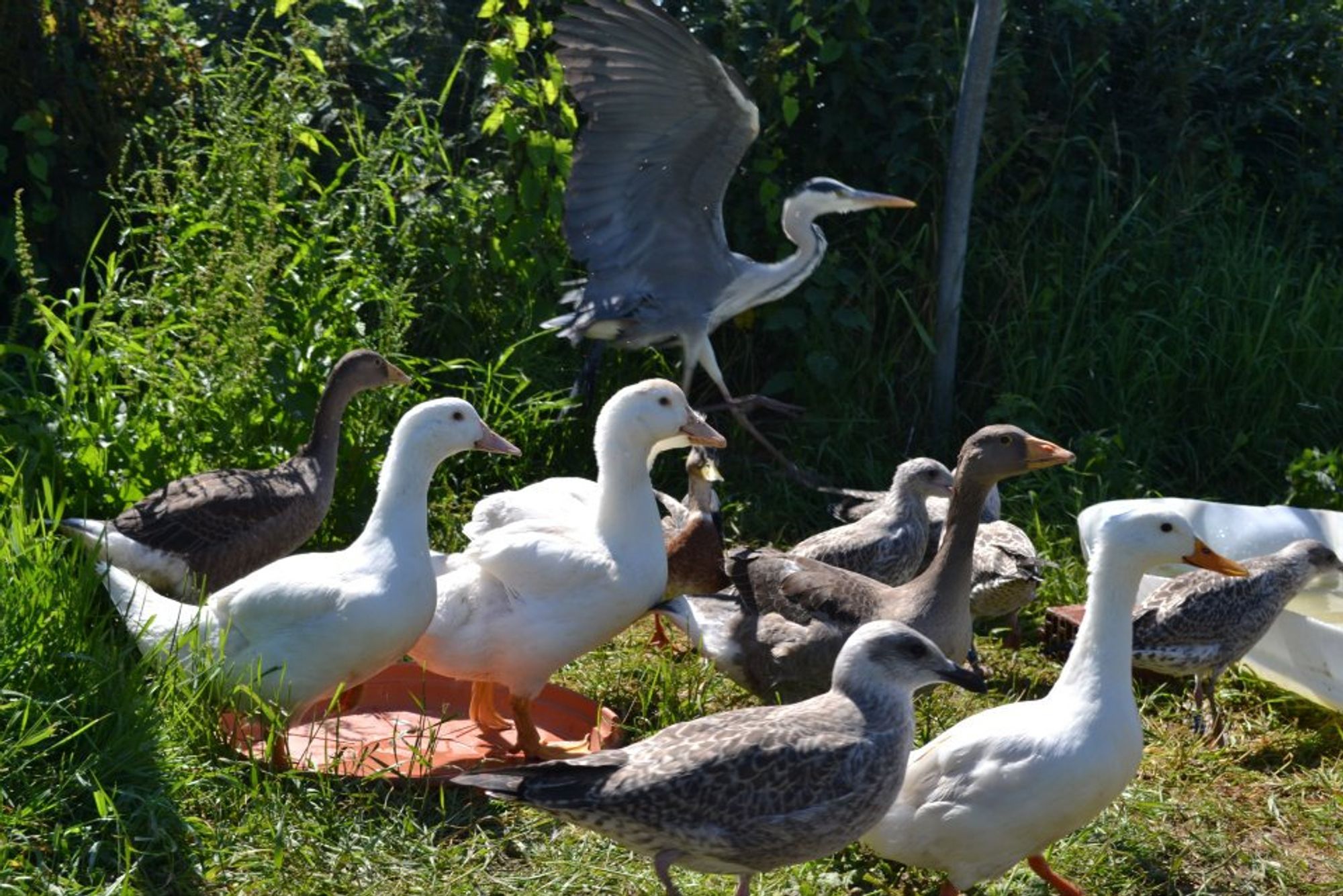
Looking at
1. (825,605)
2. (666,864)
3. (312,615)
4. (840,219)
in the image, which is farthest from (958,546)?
(840,219)

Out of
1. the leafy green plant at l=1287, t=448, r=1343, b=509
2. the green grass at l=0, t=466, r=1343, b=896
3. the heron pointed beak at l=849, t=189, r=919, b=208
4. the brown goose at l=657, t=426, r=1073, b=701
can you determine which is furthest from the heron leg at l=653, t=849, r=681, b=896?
the heron pointed beak at l=849, t=189, r=919, b=208

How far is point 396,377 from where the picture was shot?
5.68 m

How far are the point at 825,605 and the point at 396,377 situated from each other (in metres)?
1.74

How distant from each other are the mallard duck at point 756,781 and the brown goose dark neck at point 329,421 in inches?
76.7

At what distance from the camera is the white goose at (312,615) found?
4316mm

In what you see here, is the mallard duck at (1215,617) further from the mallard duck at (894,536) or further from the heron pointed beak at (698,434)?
the heron pointed beak at (698,434)

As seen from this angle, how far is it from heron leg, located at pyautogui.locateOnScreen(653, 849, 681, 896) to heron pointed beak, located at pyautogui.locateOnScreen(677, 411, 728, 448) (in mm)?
1641

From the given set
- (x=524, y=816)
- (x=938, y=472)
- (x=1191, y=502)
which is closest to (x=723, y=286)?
(x=938, y=472)

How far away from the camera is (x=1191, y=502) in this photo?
580cm

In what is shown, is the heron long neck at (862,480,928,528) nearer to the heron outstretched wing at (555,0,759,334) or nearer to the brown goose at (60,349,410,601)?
the heron outstretched wing at (555,0,759,334)

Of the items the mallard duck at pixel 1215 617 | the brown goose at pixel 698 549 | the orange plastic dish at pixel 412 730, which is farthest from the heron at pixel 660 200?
the mallard duck at pixel 1215 617

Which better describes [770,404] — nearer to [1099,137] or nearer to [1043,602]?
[1043,602]

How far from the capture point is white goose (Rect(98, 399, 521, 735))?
14.2 feet

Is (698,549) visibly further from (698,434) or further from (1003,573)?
(1003,573)
